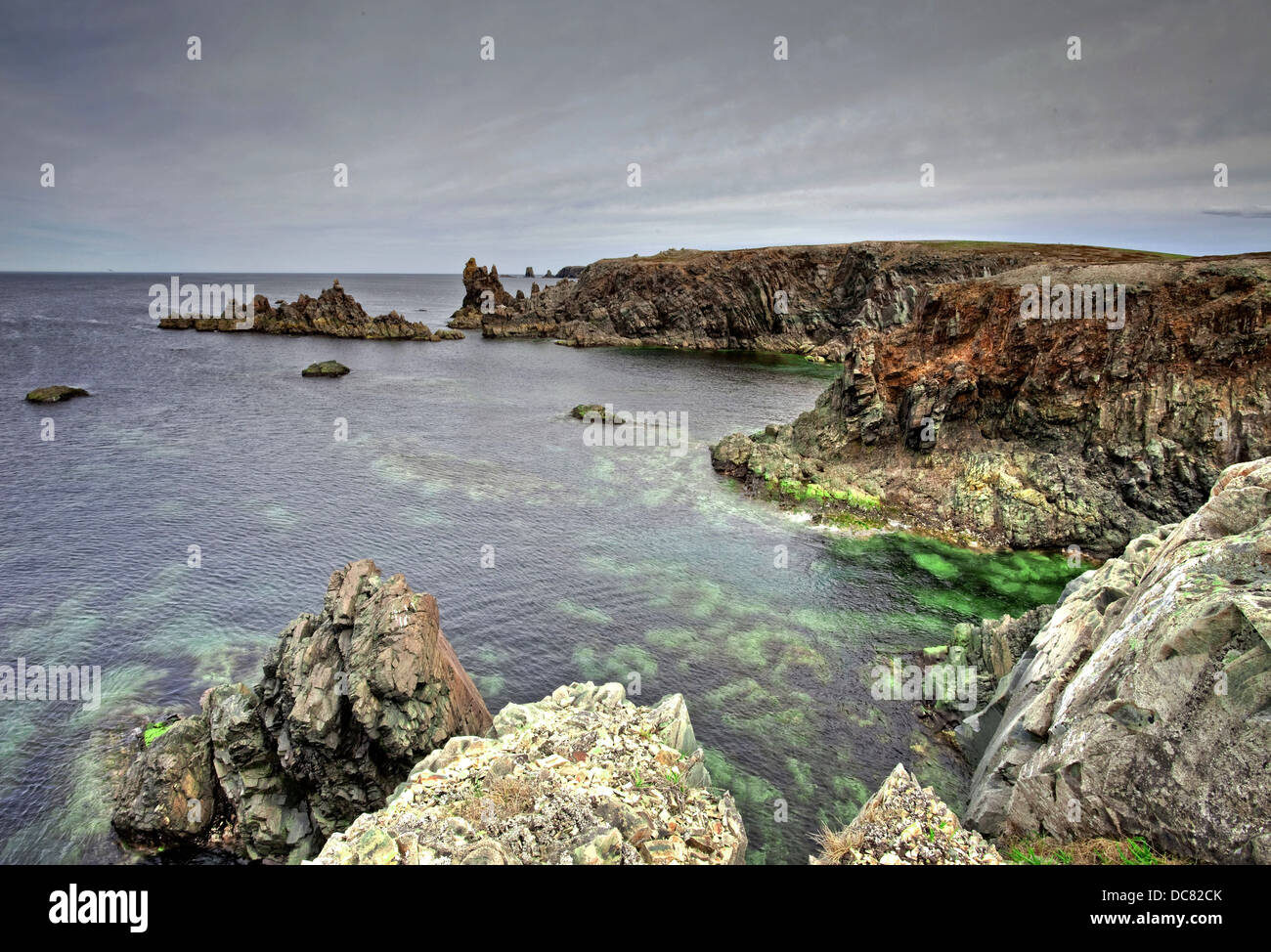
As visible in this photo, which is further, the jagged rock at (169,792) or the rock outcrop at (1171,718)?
the jagged rock at (169,792)

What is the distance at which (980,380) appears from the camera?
55.7 metres

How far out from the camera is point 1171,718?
52.0ft

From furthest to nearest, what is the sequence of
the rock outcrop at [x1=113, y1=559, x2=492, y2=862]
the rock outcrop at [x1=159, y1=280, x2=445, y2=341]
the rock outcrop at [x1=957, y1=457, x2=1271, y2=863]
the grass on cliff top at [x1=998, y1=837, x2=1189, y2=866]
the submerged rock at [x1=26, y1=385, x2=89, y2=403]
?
the rock outcrop at [x1=159, y1=280, x2=445, y2=341] → the submerged rock at [x1=26, y1=385, x2=89, y2=403] → the rock outcrop at [x1=113, y1=559, x2=492, y2=862] → the grass on cliff top at [x1=998, y1=837, x2=1189, y2=866] → the rock outcrop at [x1=957, y1=457, x2=1271, y2=863]

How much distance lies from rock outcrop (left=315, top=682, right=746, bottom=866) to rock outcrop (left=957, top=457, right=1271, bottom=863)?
8.90m

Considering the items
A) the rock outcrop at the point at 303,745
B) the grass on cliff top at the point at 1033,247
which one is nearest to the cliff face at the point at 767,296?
the grass on cliff top at the point at 1033,247

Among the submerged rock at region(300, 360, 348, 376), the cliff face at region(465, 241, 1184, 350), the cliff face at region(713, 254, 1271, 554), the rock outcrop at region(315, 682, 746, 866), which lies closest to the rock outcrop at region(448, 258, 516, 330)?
the cliff face at region(465, 241, 1184, 350)

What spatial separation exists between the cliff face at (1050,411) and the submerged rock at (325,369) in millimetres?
→ 75712

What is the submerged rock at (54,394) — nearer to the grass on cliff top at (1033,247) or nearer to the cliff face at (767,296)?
the cliff face at (767,296)

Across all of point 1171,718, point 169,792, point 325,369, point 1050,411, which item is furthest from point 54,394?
point 1171,718

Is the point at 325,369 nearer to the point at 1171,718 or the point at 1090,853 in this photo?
the point at 1090,853

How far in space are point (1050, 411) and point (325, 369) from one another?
100824mm

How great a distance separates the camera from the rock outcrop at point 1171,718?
47.4 ft

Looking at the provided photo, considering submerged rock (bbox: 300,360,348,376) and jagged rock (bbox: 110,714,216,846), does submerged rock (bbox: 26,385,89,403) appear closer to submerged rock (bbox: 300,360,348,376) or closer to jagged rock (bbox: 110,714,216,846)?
submerged rock (bbox: 300,360,348,376)

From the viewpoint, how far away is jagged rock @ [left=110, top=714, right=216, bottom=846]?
23156 mm
